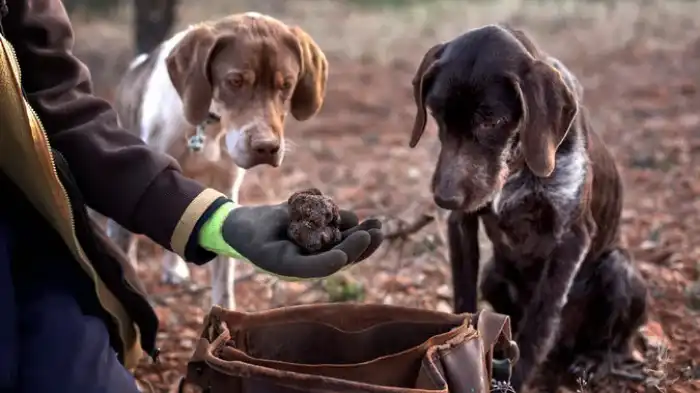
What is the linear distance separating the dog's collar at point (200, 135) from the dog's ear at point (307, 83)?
347mm

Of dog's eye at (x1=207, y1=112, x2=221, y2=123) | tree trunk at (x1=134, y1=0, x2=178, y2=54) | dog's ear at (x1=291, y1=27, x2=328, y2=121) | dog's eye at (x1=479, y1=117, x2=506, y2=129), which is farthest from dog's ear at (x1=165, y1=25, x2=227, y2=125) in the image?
tree trunk at (x1=134, y1=0, x2=178, y2=54)

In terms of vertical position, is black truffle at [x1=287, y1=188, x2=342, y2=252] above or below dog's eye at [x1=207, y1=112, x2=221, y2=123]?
above

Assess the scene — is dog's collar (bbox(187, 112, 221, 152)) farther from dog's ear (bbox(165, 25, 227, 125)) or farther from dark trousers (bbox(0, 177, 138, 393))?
dark trousers (bbox(0, 177, 138, 393))

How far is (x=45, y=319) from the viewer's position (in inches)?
97.4

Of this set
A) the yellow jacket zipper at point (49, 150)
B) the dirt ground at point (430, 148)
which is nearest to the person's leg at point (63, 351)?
the yellow jacket zipper at point (49, 150)

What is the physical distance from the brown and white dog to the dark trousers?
1260 mm

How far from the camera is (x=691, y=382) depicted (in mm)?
3291

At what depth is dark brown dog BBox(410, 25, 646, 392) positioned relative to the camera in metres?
2.93

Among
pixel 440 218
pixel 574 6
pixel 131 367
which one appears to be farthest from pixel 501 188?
pixel 574 6

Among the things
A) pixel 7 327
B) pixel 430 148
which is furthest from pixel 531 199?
pixel 430 148

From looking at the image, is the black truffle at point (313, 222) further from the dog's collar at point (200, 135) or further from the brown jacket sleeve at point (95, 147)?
the dog's collar at point (200, 135)

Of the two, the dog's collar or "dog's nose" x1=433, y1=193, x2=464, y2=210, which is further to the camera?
the dog's collar

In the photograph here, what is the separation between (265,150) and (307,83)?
0.46m

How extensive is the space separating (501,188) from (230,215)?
1.08 metres
